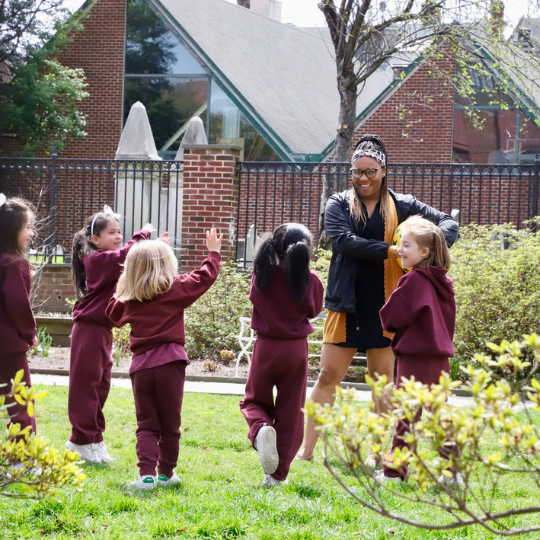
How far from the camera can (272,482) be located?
4.43 meters

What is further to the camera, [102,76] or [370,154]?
[102,76]

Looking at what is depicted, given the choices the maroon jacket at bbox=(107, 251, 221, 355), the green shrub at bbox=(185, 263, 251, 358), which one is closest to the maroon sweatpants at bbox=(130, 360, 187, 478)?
the maroon jacket at bbox=(107, 251, 221, 355)

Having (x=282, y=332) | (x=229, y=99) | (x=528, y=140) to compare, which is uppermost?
(x=229, y=99)

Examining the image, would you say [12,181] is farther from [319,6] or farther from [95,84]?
[319,6]

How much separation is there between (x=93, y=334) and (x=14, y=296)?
690 mm

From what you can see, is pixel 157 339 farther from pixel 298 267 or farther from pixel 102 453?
pixel 102 453

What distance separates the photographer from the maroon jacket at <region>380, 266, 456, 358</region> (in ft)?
14.3

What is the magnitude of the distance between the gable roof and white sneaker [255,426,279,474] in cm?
1690

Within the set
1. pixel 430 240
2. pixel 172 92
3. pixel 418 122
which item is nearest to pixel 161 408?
pixel 430 240

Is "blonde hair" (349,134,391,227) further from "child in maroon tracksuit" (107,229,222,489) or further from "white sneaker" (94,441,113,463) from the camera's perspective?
"white sneaker" (94,441,113,463)

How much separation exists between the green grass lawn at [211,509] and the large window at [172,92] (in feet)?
53.8

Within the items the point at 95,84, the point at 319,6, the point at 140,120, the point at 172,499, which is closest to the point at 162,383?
the point at 172,499

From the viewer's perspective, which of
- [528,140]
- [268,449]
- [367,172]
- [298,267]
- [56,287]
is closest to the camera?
[268,449]

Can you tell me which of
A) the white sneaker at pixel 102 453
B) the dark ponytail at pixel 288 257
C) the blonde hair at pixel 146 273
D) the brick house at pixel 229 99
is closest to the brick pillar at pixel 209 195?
the white sneaker at pixel 102 453
